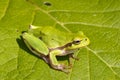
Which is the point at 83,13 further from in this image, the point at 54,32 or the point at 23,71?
the point at 23,71

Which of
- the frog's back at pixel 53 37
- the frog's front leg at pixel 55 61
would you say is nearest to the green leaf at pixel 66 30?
the frog's front leg at pixel 55 61

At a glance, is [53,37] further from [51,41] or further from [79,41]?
[79,41]

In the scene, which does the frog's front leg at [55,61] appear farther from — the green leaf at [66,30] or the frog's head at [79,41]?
the frog's head at [79,41]

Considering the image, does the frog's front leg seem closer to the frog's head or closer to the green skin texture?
the green skin texture

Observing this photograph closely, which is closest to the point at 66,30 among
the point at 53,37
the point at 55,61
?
the point at 53,37

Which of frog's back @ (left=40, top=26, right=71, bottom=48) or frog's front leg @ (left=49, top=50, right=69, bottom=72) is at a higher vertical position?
frog's back @ (left=40, top=26, right=71, bottom=48)

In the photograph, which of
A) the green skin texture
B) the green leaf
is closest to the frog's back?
the green skin texture

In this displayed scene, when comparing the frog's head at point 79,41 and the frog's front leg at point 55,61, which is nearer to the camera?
the frog's front leg at point 55,61
